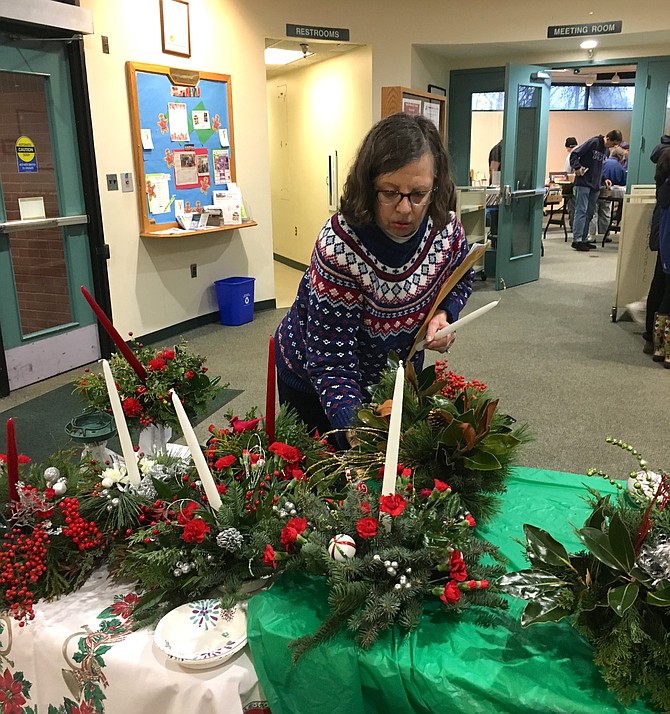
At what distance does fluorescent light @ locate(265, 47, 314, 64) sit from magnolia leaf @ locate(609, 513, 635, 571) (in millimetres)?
6106

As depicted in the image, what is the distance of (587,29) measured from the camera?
590 centimetres

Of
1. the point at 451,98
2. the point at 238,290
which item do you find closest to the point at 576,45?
the point at 451,98

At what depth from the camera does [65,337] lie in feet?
14.1

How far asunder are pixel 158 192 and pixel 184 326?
1052mm

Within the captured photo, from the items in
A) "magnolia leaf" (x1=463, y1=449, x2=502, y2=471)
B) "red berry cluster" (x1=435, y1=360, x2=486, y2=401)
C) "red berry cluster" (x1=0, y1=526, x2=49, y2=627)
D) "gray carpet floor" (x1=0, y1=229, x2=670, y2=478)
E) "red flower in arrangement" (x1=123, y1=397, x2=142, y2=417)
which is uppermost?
"red berry cluster" (x1=435, y1=360, x2=486, y2=401)

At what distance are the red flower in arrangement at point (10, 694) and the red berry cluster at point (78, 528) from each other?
22 cm

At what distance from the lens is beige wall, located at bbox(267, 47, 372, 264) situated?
6227mm

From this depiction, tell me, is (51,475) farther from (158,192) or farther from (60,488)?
(158,192)

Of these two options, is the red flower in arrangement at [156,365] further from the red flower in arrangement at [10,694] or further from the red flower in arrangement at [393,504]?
the red flower in arrangement at [393,504]

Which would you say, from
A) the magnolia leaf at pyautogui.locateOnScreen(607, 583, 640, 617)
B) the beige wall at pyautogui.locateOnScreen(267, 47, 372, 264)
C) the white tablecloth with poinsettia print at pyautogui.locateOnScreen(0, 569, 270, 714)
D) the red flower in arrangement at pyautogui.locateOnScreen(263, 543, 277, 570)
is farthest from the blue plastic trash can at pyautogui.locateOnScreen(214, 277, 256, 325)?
the magnolia leaf at pyautogui.locateOnScreen(607, 583, 640, 617)

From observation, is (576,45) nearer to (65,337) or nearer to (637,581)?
(65,337)

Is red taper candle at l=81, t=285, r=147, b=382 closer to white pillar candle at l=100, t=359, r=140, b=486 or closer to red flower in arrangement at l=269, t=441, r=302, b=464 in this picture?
white pillar candle at l=100, t=359, r=140, b=486

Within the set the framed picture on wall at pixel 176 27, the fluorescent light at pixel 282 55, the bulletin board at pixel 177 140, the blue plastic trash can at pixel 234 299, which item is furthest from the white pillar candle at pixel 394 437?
the fluorescent light at pixel 282 55

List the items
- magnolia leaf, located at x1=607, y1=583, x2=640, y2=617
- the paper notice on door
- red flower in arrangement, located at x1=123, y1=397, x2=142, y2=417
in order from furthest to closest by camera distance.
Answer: the paper notice on door → red flower in arrangement, located at x1=123, y1=397, x2=142, y2=417 → magnolia leaf, located at x1=607, y1=583, x2=640, y2=617
